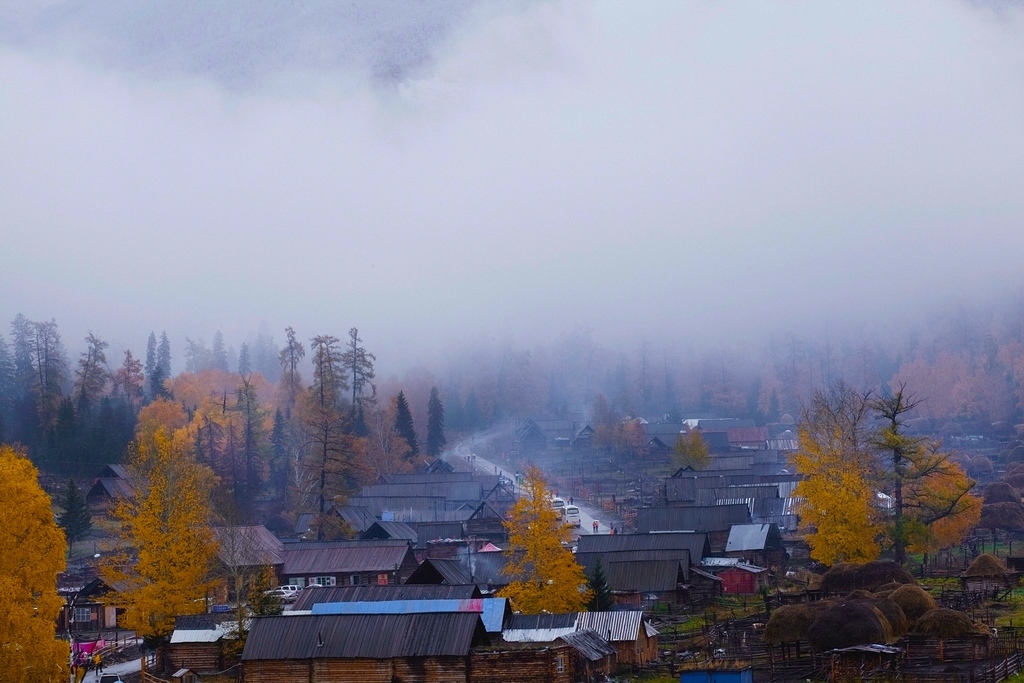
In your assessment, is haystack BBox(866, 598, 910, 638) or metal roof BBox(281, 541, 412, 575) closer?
haystack BBox(866, 598, 910, 638)

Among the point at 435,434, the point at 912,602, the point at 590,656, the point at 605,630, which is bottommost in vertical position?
the point at 590,656

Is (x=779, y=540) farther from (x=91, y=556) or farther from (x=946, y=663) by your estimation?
(x=91, y=556)

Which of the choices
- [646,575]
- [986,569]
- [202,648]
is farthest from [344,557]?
[986,569]

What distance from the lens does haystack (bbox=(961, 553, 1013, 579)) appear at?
52.9 metres

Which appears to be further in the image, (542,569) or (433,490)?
(433,490)

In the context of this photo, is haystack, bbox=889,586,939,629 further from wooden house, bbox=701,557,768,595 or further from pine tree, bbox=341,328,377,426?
pine tree, bbox=341,328,377,426

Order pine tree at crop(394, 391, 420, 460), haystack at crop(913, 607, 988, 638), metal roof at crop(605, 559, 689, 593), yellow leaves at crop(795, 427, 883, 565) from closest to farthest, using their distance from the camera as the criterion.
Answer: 1. haystack at crop(913, 607, 988, 638)
2. yellow leaves at crop(795, 427, 883, 565)
3. metal roof at crop(605, 559, 689, 593)
4. pine tree at crop(394, 391, 420, 460)

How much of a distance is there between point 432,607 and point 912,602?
19472mm

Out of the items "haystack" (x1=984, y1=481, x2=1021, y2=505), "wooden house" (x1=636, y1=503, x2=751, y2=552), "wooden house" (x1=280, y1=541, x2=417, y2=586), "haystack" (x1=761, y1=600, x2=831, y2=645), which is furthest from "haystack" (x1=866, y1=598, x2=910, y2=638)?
"haystack" (x1=984, y1=481, x2=1021, y2=505)

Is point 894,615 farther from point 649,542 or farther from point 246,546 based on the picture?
point 246,546

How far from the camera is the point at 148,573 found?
50.0 metres

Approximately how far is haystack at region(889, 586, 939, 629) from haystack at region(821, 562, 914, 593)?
4.68m

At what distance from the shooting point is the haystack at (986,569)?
174ft

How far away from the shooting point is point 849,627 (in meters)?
39.9
